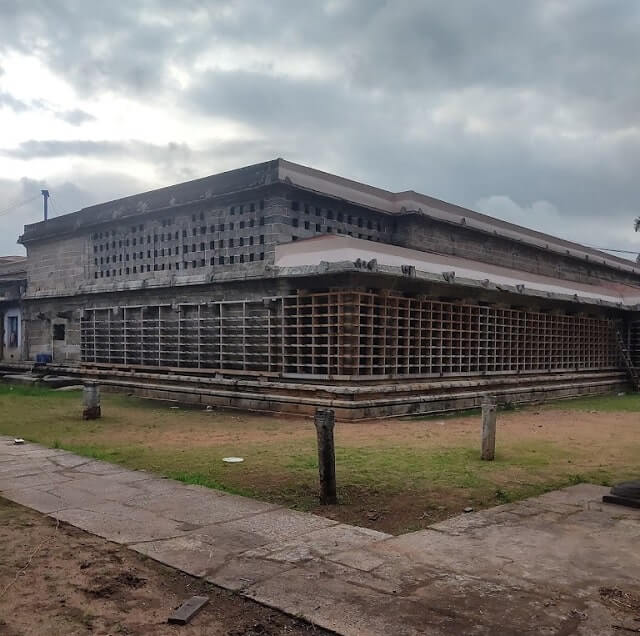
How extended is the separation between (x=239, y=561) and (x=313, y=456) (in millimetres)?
4026

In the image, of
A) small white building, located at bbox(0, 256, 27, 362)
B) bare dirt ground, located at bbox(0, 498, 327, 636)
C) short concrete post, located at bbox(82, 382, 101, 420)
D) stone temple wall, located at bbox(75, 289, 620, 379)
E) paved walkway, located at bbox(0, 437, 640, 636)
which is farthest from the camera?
small white building, located at bbox(0, 256, 27, 362)

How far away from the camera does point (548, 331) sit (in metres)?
19.2

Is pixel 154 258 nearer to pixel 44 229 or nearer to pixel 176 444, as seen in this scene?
pixel 44 229

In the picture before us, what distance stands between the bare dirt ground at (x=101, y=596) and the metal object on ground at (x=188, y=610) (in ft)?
0.11

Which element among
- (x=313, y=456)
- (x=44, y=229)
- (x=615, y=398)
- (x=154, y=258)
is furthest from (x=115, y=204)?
Result: (x=615, y=398)

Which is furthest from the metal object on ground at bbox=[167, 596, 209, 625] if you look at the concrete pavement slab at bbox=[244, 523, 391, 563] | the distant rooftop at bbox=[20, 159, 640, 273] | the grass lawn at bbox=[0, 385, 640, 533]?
the distant rooftop at bbox=[20, 159, 640, 273]

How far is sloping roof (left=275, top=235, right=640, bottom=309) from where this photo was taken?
1294 cm

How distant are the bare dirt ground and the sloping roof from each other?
878 cm

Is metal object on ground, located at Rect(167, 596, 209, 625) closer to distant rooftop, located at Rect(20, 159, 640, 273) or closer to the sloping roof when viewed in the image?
the sloping roof

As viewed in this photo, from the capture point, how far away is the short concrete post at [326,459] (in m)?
5.87

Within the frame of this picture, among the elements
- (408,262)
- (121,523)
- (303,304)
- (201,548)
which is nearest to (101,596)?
(201,548)

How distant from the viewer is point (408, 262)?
1393cm

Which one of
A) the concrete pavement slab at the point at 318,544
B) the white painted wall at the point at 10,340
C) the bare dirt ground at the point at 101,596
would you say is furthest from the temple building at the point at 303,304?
the bare dirt ground at the point at 101,596

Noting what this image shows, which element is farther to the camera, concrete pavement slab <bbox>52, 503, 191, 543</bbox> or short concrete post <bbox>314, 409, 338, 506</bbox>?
short concrete post <bbox>314, 409, 338, 506</bbox>
